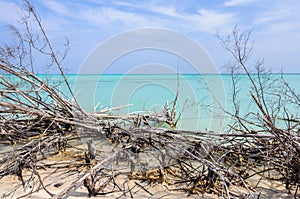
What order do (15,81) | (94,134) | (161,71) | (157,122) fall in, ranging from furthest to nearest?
(157,122), (161,71), (15,81), (94,134)

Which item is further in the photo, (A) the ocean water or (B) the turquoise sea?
(B) the turquoise sea

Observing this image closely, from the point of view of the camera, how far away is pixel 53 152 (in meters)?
3.69

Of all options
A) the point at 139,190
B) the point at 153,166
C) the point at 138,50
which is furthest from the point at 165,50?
the point at 139,190

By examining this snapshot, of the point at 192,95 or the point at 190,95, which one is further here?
the point at 190,95

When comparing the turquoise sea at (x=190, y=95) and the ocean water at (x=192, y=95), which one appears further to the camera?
the turquoise sea at (x=190, y=95)

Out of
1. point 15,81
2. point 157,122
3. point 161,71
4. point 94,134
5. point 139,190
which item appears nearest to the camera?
point 139,190

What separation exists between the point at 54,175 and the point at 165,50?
2.13 meters

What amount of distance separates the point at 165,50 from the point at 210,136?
55.4 inches

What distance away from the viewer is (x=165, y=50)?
3674mm

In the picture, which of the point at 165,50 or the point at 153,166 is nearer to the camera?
the point at 153,166


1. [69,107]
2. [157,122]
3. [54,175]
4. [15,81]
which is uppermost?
[15,81]

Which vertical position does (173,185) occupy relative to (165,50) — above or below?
below

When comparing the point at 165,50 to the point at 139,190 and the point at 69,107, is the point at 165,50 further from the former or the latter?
the point at 139,190

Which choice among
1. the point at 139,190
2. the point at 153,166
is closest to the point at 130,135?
the point at 153,166
